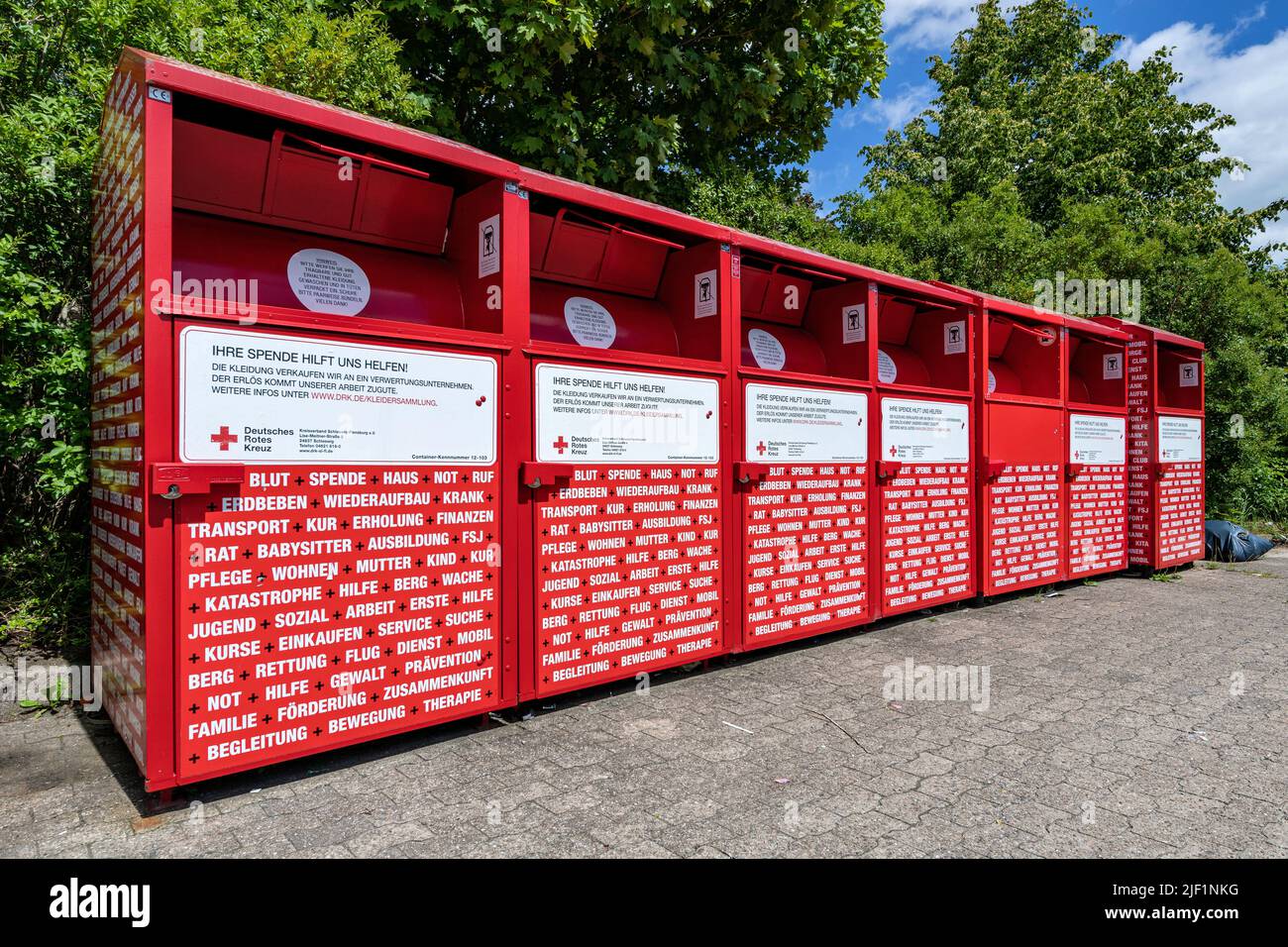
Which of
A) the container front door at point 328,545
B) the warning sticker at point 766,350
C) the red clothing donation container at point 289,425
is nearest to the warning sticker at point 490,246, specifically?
the red clothing donation container at point 289,425

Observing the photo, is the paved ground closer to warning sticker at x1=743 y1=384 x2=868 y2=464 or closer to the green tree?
warning sticker at x1=743 y1=384 x2=868 y2=464

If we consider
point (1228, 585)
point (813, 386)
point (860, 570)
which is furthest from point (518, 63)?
→ point (1228, 585)

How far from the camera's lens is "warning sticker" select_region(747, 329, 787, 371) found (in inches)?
213

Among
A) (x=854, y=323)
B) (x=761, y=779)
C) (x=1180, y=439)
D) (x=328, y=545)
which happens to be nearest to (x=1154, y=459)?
(x=1180, y=439)

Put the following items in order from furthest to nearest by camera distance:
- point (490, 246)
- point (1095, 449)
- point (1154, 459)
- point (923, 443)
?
point (1154, 459) < point (1095, 449) < point (923, 443) < point (490, 246)

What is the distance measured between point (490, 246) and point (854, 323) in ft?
10.1

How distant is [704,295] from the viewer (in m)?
4.80

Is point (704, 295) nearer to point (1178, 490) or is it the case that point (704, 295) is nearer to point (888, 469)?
point (888, 469)

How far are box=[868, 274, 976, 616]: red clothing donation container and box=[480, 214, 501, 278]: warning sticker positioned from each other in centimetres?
312

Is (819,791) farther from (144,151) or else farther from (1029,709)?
(144,151)

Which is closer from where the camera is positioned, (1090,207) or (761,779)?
(761,779)

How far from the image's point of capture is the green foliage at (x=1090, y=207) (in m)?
12.8

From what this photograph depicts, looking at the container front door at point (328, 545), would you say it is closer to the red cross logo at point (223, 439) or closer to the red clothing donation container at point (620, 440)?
the red cross logo at point (223, 439)

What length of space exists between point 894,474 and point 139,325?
497cm
